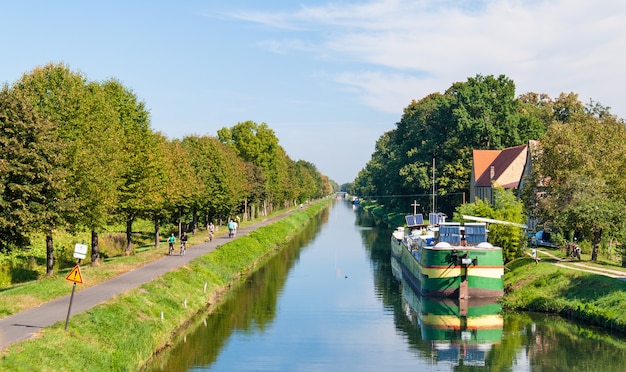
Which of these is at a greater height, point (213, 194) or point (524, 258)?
point (213, 194)

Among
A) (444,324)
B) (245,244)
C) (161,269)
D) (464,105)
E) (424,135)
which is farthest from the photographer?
(424,135)

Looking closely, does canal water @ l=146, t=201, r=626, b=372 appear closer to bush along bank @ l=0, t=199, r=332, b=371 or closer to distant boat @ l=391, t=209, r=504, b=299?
bush along bank @ l=0, t=199, r=332, b=371

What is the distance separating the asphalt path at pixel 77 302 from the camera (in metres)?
24.4

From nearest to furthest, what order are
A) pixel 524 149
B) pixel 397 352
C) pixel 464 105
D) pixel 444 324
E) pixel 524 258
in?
pixel 397 352 → pixel 444 324 → pixel 524 258 → pixel 524 149 → pixel 464 105

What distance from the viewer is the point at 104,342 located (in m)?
25.4

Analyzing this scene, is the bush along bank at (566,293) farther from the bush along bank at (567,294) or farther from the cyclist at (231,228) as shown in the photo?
the cyclist at (231,228)

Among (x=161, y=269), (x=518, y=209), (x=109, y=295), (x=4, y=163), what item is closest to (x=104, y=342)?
(x=109, y=295)

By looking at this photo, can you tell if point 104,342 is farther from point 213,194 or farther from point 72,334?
point 213,194

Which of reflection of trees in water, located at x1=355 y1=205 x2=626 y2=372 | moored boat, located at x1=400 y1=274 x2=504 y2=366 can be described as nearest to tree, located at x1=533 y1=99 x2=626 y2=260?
moored boat, located at x1=400 y1=274 x2=504 y2=366

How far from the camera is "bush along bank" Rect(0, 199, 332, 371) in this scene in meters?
21.8

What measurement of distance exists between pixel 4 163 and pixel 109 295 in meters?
8.29

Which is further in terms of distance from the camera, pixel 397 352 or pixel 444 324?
pixel 444 324

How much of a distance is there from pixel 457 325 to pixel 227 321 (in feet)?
41.6

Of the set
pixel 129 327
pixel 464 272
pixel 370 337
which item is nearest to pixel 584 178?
pixel 464 272
